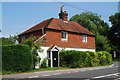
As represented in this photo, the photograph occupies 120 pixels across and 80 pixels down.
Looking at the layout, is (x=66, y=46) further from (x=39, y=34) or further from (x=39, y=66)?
(x=39, y=66)

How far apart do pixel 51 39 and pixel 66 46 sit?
3.35 m

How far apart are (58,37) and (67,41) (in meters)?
→ 2.02

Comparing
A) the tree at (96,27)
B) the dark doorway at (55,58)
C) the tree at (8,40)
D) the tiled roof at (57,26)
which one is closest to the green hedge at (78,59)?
the dark doorway at (55,58)

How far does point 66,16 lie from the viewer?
4412 cm

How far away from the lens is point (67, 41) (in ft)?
133

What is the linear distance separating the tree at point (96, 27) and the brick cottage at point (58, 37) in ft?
68.5

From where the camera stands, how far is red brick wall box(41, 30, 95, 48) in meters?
37.4

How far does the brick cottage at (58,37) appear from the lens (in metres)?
36.1

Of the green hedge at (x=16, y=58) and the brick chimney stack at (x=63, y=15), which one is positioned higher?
the brick chimney stack at (x=63, y=15)

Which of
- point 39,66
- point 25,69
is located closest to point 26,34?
point 39,66

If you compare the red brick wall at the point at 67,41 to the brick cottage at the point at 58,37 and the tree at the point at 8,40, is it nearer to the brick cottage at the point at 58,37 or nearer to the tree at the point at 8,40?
the brick cottage at the point at 58,37

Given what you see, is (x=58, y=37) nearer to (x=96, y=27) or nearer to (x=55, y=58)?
(x=55, y=58)

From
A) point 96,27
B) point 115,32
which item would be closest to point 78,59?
point 96,27

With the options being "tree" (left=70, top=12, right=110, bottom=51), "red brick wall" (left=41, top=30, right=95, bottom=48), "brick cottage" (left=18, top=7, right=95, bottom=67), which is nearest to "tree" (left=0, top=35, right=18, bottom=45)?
"brick cottage" (left=18, top=7, right=95, bottom=67)
